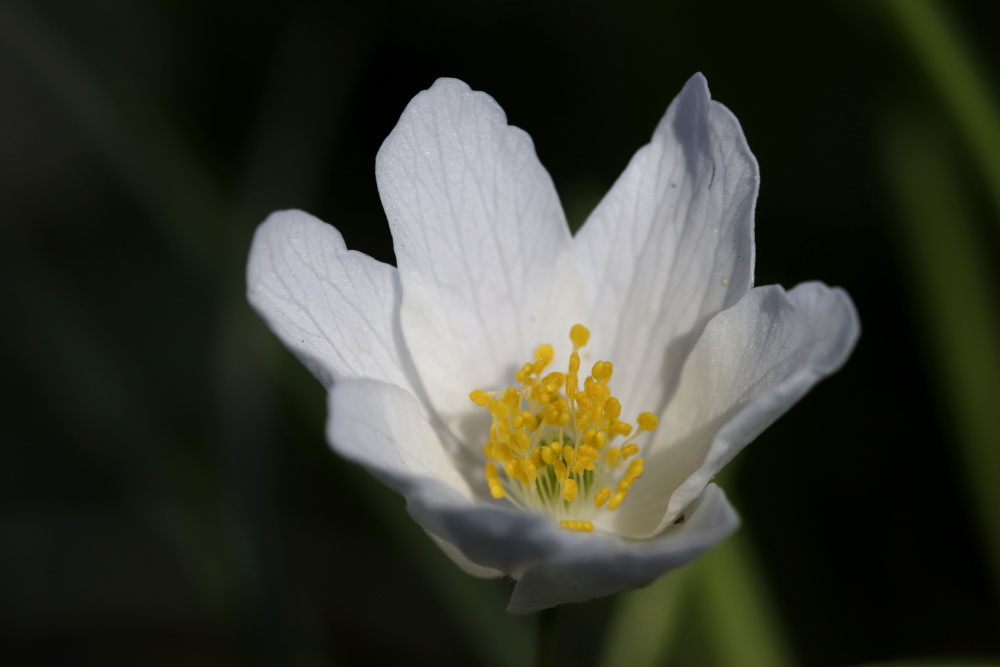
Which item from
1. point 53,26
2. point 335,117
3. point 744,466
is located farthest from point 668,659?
point 53,26

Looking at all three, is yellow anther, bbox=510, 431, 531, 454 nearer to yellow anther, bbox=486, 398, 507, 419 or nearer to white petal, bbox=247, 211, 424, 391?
yellow anther, bbox=486, 398, 507, 419

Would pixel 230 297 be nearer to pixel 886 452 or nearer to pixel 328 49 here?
pixel 328 49

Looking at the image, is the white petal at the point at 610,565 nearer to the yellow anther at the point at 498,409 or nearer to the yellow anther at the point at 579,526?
the yellow anther at the point at 579,526

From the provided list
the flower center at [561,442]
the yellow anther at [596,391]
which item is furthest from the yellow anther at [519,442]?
the yellow anther at [596,391]

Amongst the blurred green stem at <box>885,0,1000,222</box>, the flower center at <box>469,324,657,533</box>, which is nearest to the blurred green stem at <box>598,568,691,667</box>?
the flower center at <box>469,324,657,533</box>

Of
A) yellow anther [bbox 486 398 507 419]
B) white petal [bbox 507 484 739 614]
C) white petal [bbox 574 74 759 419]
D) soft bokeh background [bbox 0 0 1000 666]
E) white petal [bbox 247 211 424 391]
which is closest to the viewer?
white petal [bbox 507 484 739 614]
